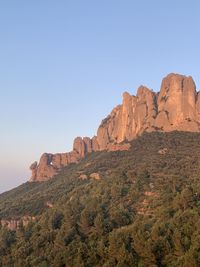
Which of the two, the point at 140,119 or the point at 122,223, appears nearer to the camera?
the point at 122,223

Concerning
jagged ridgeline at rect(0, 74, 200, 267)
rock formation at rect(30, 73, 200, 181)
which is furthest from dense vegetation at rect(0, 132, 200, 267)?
rock formation at rect(30, 73, 200, 181)

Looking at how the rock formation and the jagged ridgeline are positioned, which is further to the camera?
the rock formation

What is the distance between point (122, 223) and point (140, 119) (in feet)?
278

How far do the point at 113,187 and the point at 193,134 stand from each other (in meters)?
50.3

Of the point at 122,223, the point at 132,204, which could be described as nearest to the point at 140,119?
the point at 132,204

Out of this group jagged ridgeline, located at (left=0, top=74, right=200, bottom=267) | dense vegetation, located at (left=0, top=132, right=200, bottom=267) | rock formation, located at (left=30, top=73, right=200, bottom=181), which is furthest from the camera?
rock formation, located at (left=30, top=73, right=200, bottom=181)

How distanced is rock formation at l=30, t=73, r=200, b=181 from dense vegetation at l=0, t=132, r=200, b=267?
27.0 metres

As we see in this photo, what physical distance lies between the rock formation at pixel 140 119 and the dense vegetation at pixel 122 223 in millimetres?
27033

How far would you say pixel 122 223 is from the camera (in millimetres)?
66875

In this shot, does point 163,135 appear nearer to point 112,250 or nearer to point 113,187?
point 113,187

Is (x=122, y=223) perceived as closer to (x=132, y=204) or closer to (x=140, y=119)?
(x=132, y=204)

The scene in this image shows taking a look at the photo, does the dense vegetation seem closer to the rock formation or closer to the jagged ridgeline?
the jagged ridgeline

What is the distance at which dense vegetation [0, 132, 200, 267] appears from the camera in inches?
2126

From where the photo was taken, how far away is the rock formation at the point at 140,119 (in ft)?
456
